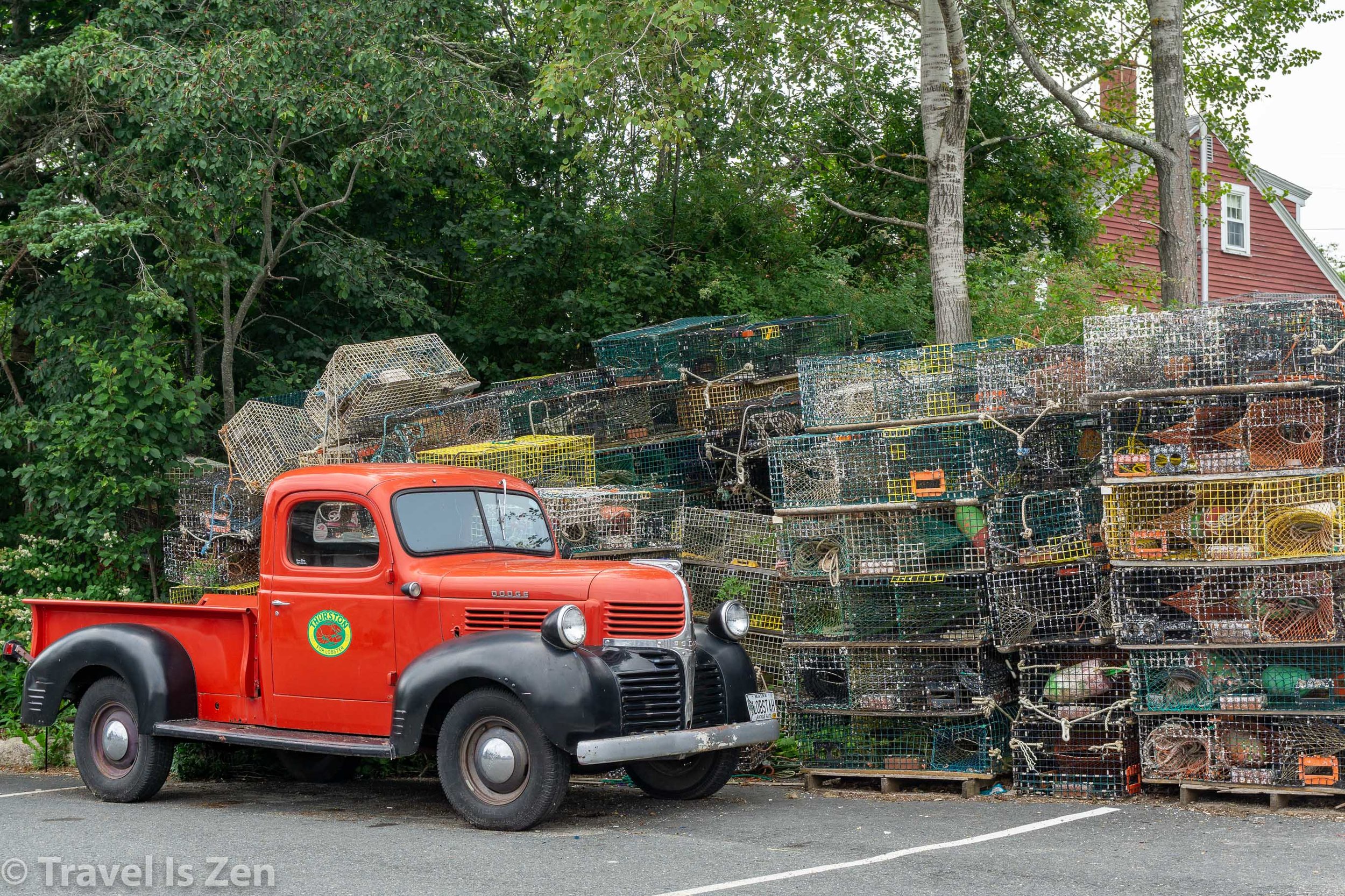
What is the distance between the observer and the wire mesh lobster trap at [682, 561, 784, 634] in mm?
9352

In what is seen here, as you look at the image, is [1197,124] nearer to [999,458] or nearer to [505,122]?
[505,122]

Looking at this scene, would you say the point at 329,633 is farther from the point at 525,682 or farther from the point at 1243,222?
the point at 1243,222

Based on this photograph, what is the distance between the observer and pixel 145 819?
7.87 m

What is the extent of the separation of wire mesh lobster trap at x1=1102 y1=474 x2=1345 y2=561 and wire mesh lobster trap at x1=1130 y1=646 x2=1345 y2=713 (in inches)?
22.0

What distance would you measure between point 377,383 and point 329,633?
3.90 meters

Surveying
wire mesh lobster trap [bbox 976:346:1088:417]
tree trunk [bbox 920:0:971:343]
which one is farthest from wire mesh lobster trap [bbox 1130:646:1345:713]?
tree trunk [bbox 920:0:971:343]

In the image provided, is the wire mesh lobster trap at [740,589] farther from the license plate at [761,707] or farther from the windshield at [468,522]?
the license plate at [761,707]

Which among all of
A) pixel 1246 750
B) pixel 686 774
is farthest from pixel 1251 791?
pixel 686 774

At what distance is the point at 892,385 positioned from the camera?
354 inches

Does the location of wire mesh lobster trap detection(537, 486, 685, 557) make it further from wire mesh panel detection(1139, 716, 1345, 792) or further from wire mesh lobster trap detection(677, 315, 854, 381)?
wire mesh panel detection(1139, 716, 1345, 792)

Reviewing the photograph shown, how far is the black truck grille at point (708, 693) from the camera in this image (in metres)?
7.70

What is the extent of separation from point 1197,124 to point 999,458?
18.9 m

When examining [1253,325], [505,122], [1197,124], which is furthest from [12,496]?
[1197,124]

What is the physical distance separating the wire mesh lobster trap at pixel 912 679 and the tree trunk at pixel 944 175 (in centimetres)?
442
